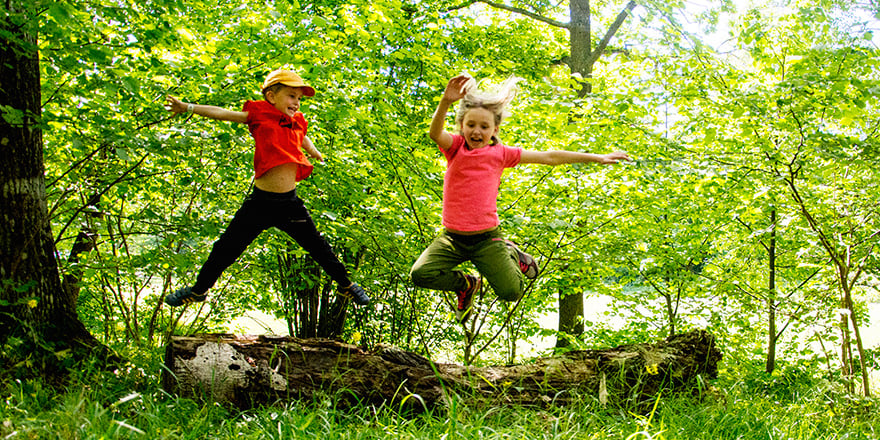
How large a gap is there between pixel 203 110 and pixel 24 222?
60.7 inches

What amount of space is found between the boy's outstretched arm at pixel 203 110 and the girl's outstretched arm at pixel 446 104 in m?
1.20

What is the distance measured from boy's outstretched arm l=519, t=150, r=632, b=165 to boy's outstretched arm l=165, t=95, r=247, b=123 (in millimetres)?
1815

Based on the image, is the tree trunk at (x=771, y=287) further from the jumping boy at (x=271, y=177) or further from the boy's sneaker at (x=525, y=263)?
the jumping boy at (x=271, y=177)

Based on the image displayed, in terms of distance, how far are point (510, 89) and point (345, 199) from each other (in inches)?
86.3

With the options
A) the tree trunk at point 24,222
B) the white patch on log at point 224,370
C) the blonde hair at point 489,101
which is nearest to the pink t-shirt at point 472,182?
the blonde hair at point 489,101

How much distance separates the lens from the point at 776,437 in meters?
3.47

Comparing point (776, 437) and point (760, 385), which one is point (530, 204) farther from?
point (760, 385)

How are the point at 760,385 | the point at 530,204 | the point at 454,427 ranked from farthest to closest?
the point at 760,385, the point at 530,204, the point at 454,427

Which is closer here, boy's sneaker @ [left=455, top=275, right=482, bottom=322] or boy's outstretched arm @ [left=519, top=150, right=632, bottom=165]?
boy's outstretched arm @ [left=519, top=150, right=632, bottom=165]

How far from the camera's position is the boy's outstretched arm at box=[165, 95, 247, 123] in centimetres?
329

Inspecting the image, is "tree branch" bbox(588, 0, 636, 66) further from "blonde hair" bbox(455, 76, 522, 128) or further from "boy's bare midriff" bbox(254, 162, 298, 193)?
"boy's bare midriff" bbox(254, 162, 298, 193)

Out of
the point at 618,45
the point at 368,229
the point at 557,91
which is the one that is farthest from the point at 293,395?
the point at 618,45

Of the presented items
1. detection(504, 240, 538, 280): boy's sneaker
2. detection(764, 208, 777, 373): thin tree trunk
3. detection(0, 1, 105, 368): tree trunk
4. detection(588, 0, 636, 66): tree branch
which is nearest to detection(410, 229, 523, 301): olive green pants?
detection(504, 240, 538, 280): boy's sneaker

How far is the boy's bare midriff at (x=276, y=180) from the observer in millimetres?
3715
